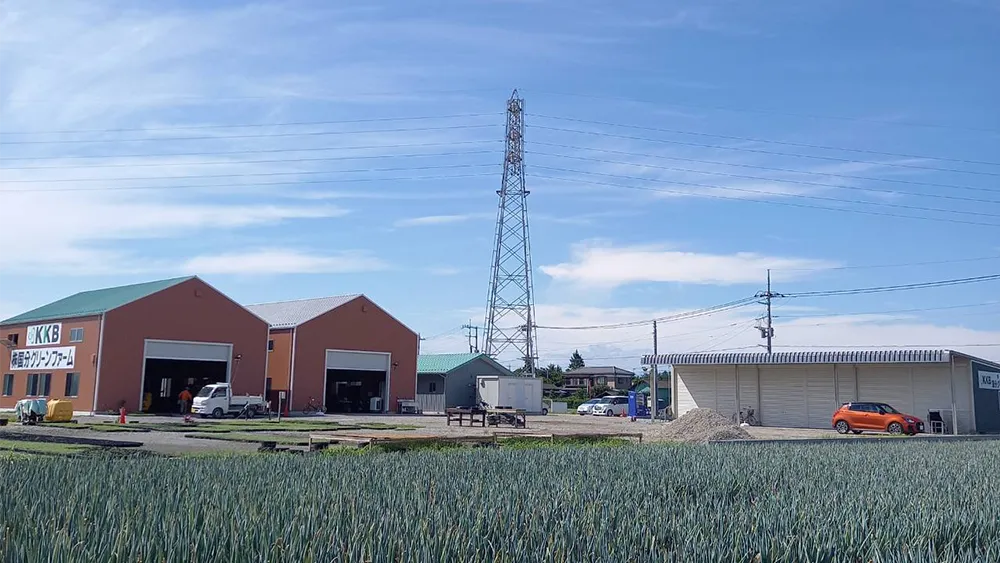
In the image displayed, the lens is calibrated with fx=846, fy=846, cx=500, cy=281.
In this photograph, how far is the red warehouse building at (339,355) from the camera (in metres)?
47.6

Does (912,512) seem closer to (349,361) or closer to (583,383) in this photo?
(349,361)

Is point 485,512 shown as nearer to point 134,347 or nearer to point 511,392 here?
point 134,347

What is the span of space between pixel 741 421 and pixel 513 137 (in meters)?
21.9

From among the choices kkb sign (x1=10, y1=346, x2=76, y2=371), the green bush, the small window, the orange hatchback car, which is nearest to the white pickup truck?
the small window

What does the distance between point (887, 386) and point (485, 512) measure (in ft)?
117

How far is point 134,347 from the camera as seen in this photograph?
1604 inches

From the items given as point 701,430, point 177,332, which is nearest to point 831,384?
point 701,430

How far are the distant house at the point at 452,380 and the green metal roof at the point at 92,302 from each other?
1961 cm

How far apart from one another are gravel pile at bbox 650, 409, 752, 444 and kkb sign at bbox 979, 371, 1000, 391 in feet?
45.0

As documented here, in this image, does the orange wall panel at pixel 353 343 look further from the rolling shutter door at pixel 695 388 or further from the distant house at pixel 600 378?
the distant house at pixel 600 378

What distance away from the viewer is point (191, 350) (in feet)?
142

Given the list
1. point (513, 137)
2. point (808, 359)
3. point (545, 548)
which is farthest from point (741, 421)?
point (545, 548)

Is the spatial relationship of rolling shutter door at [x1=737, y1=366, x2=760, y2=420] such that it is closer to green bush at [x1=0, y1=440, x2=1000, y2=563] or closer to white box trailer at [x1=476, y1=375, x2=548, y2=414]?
white box trailer at [x1=476, y1=375, x2=548, y2=414]

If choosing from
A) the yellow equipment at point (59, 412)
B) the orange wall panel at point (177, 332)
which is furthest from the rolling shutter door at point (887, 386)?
the yellow equipment at point (59, 412)
